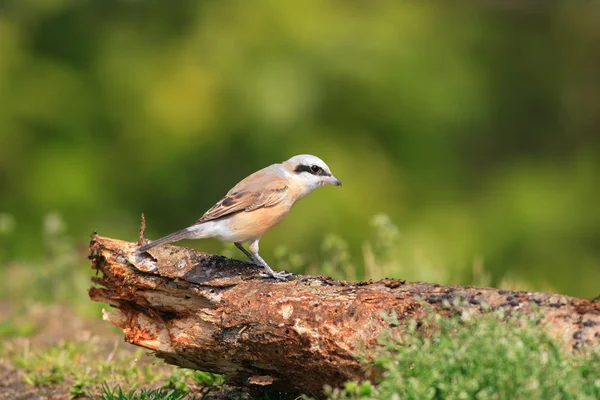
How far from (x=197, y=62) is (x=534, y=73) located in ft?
15.7

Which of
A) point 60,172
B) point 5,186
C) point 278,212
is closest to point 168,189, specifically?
point 60,172

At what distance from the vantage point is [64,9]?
1245 centimetres

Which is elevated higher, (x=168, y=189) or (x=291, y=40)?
(x=291, y=40)

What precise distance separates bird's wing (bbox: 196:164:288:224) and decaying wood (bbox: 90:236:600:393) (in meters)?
0.51

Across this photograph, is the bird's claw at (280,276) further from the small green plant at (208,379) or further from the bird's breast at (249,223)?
the small green plant at (208,379)

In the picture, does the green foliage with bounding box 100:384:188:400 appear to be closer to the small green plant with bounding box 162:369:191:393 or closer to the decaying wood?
the small green plant with bounding box 162:369:191:393

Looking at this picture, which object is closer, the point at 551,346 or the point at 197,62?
the point at 551,346

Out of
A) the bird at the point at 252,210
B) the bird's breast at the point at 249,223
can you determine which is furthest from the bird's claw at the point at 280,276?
the bird's breast at the point at 249,223

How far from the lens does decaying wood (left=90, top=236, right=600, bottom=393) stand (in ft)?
14.5

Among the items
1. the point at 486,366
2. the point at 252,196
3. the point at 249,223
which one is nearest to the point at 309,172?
the point at 252,196

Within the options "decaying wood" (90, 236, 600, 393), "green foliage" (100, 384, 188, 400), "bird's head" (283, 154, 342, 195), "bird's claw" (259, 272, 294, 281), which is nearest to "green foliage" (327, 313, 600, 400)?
"decaying wood" (90, 236, 600, 393)

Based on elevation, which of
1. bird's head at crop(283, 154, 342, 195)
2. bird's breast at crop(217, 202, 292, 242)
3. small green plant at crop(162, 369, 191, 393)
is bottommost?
small green plant at crop(162, 369, 191, 393)

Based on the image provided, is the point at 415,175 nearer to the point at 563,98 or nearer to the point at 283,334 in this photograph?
the point at 563,98

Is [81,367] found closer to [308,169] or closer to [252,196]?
[252,196]
